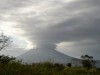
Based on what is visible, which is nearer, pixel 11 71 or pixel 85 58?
pixel 11 71

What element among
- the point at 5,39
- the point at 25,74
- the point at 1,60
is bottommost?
the point at 25,74

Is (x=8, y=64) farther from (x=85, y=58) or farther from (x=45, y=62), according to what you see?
(x=85, y=58)

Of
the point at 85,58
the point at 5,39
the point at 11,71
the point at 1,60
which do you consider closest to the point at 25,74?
the point at 11,71

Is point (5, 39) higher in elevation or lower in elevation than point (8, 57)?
higher

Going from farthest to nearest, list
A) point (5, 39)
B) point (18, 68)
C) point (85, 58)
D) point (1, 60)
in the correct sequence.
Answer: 1. point (85, 58)
2. point (5, 39)
3. point (1, 60)
4. point (18, 68)

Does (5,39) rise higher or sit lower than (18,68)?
higher

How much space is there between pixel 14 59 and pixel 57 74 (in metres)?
3.60

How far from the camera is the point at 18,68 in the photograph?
17922 mm

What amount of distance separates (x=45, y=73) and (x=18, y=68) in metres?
1.63

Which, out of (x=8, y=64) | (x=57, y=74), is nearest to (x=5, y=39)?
(x=8, y=64)

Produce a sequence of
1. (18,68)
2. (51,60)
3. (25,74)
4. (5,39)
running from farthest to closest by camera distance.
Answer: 1. (51,60)
2. (5,39)
3. (18,68)
4. (25,74)

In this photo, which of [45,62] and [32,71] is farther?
[45,62]

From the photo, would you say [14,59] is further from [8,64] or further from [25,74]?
[25,74]

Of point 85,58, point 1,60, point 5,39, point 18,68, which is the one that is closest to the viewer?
point 18,68
